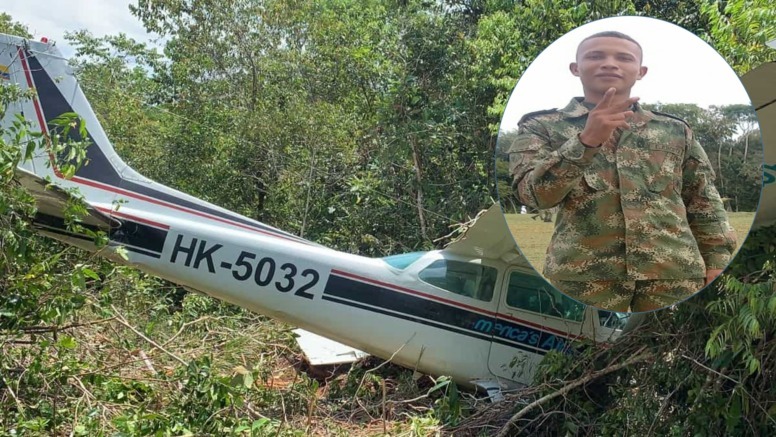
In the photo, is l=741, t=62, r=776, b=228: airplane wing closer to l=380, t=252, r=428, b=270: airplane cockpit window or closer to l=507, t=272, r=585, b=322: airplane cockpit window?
l=507, t=272, r=585, b=322: airplane cockpit window

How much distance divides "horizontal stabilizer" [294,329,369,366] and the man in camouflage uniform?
5.37m

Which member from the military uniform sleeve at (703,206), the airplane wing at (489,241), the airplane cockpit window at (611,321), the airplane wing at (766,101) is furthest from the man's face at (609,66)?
the airplane wing at (489,241)

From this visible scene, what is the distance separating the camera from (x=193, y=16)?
478 inches

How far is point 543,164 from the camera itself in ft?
6.84

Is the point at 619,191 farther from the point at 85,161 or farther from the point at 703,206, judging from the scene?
the point at 85,161

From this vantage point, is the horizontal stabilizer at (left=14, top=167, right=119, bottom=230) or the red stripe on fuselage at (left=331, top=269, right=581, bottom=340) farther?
the red stripe on fuselage at (left=331, top=269, right=581, bottom=340)

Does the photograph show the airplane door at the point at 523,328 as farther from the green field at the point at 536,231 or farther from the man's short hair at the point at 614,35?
the man's short hair at the point at 614,35

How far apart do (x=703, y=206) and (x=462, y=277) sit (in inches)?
174

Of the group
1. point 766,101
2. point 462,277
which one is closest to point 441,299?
point 462,277

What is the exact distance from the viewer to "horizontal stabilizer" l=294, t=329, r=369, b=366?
748cm

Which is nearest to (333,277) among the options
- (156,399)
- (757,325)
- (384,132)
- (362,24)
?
(156,399)

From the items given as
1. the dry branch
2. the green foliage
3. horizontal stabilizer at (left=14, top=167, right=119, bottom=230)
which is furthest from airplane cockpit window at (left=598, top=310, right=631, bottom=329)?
horizontal stabilizer at (left=14, top=167, right=119, bottom=230)

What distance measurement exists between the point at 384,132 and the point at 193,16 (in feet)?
14.1

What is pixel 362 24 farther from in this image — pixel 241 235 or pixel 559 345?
pixel 559 345
